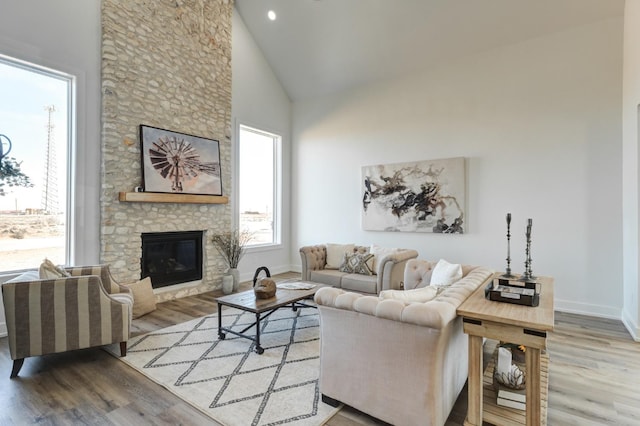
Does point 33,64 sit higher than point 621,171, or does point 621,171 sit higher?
point 33,64

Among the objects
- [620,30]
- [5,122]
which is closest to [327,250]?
[5,122]

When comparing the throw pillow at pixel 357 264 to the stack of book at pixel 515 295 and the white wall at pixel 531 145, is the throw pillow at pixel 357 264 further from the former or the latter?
the stack of book at pixel 515 295

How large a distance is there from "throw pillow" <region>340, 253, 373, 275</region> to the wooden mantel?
2390mm

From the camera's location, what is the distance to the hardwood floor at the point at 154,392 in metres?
2.16

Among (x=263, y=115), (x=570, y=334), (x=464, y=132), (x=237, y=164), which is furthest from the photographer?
(x=263, y=115)

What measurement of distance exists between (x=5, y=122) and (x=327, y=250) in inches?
170

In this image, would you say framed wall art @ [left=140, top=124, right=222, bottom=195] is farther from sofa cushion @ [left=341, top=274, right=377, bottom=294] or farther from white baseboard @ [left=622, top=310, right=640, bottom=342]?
white baseboard @ [left=622, top=310, right=640, bottom=342]

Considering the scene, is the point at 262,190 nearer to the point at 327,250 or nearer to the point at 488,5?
the point at 327,250

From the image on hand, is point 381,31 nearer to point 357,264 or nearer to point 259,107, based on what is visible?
point 259,107

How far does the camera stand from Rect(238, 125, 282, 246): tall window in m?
6.34

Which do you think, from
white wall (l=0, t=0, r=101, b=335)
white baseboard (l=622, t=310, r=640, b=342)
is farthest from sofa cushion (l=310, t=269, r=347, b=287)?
white baseboard (l=622, t=310, r=640, b=342)

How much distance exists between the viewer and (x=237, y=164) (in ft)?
19.9

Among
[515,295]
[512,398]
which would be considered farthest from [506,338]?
[512,398]

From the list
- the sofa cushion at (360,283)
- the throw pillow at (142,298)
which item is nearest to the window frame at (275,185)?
the throw pillow at (142,298)
